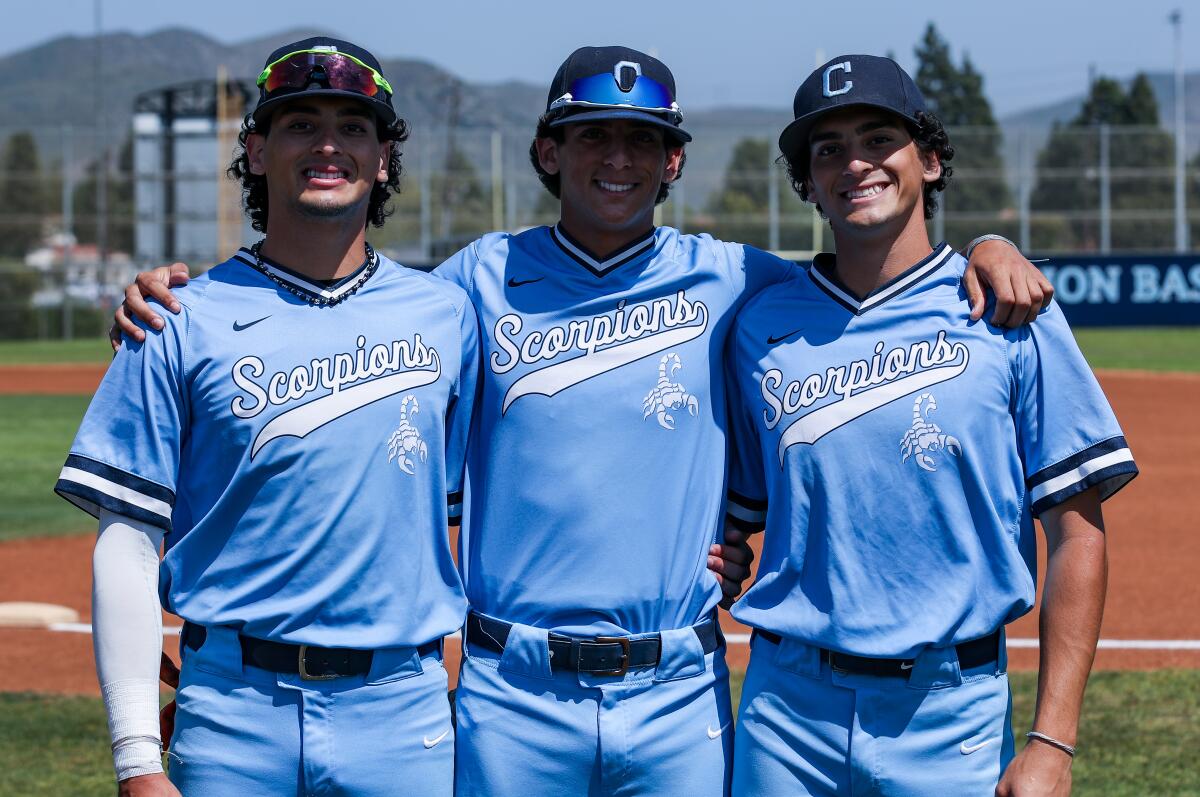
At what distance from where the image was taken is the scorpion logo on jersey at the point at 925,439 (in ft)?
10.2

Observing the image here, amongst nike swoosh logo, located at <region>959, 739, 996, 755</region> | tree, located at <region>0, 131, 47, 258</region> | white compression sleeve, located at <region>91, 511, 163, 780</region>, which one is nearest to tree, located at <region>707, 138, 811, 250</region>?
tree, located at <region>0, 131, 47, 258</region>

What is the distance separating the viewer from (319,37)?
3346mm

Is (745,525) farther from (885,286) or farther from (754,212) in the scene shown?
(754,212)

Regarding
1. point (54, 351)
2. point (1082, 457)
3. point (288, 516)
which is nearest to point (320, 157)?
point (288, 516)

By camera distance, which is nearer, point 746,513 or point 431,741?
point 431,741

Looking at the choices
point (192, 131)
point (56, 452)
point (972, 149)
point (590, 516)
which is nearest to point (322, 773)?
point (590, 516)

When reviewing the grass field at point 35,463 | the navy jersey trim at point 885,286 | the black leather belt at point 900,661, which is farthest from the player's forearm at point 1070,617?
the grass field at point 35,463

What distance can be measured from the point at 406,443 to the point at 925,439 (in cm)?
111

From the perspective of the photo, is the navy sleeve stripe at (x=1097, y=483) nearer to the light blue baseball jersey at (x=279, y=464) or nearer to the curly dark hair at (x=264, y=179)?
the light blue baseball jersey at (x=279, y=464)

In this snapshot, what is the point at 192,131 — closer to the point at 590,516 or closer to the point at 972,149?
the point at 972,149

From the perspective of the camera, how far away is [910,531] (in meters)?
3.12

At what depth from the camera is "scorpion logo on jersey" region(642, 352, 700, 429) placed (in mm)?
3369

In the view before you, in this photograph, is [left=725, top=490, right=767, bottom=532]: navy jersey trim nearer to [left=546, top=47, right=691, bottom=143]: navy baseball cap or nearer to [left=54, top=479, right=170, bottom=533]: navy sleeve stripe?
[left=546, top=47, right=691, bottom=143]: navy baseball cap

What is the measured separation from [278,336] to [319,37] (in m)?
0.73
